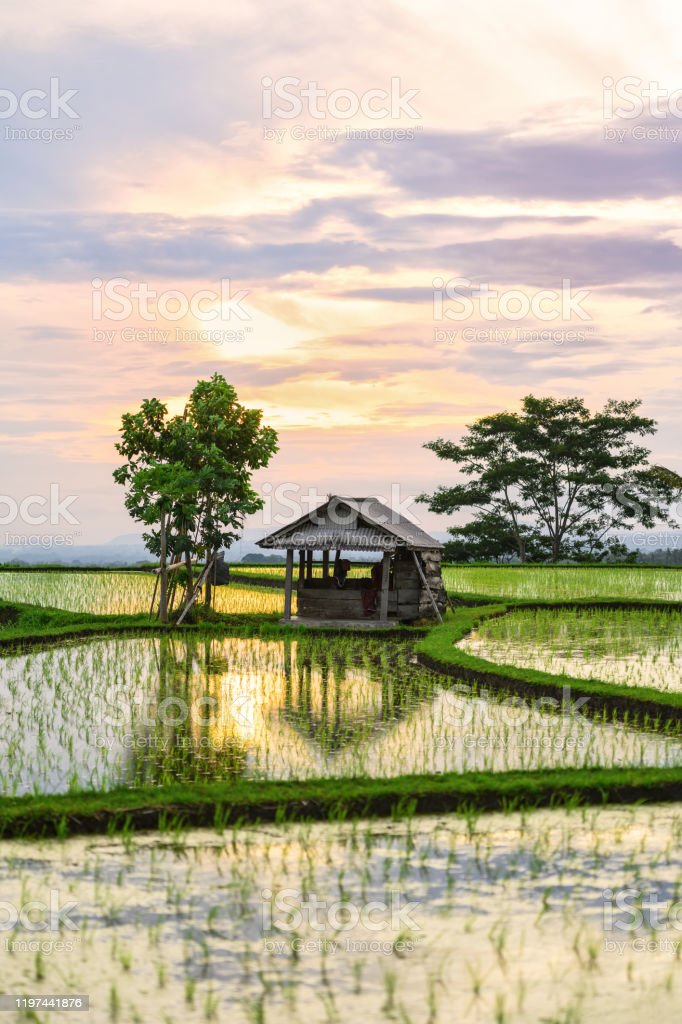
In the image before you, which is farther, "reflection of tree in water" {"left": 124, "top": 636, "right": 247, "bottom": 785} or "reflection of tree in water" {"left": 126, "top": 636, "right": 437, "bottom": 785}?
"reflection of tree in water" {"left": 126, "top": 636, "right": 437, "bottom": 785}

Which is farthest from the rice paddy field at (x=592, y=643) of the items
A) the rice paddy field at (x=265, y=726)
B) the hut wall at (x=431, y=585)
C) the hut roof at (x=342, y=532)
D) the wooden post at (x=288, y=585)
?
the wooden post at (x=288, y=585)

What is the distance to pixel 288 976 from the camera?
4.65 meters

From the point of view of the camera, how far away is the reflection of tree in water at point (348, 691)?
10008mm

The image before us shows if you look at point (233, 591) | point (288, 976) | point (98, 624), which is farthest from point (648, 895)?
point (233, 591)

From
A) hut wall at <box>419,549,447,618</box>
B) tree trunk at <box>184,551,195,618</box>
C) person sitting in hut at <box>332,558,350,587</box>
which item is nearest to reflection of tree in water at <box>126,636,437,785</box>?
tree trunk at <box>184,551,195,618</box>

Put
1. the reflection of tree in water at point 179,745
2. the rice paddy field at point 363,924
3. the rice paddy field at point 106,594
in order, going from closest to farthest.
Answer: the rice paddy field at point 363,924 → the reflection of tree in water at point 179,745 → the rice paddy field at point 106,594

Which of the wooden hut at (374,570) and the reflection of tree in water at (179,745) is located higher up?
the wooden hut at (374,570)

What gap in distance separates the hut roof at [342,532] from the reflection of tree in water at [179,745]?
6.85 m

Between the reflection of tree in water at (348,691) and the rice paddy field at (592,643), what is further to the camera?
the rice paddy field at (592,643)

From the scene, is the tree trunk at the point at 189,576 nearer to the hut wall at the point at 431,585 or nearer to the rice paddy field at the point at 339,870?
the hut wall at the point at 431,585

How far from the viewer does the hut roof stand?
19.5 m

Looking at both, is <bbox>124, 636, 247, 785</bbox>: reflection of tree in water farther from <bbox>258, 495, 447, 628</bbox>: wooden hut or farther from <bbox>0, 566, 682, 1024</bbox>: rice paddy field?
<bbox>258, 495, 447, 628</bbox>: wooden hut

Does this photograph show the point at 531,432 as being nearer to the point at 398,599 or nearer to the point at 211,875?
the point at 398,599

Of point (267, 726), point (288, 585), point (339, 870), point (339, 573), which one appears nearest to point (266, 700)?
point (267, 726)
